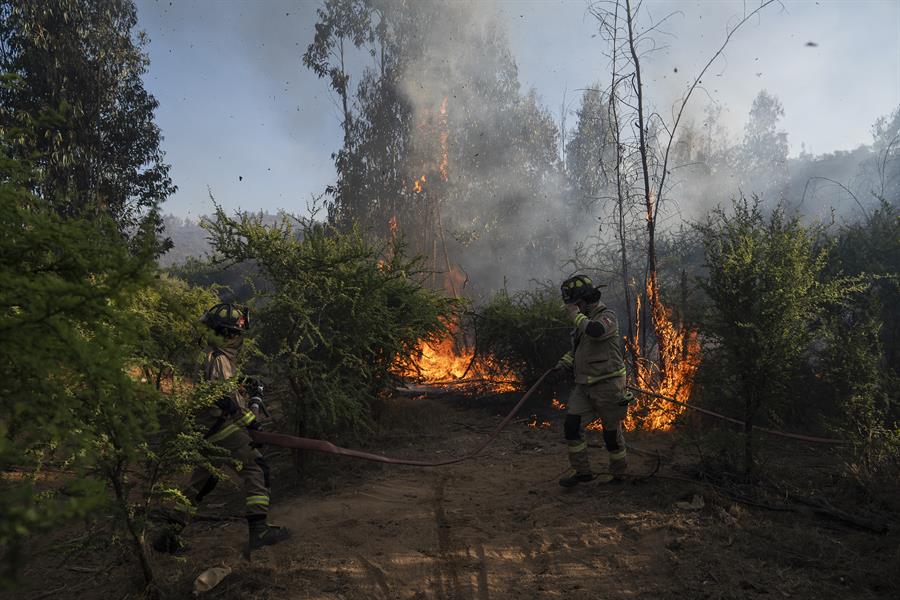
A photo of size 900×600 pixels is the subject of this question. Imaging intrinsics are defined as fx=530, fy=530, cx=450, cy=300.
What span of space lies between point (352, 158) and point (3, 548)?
1155 inches

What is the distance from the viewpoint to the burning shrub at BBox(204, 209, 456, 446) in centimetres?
652

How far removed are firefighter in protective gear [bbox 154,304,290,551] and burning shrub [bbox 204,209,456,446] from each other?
3.80ft

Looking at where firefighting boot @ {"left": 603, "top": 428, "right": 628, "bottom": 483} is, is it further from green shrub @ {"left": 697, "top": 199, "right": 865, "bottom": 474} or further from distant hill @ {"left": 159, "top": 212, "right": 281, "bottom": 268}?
distant hill @ {"left": 159, "top": 212, "right": 281, "bottom": 268}

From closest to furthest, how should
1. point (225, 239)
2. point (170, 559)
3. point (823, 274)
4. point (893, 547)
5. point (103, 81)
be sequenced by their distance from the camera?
point (893, 547) → point (170, 559) → point (225, 239) → point (823, 274) → point (103, 81)

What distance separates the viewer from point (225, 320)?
4.89 metres

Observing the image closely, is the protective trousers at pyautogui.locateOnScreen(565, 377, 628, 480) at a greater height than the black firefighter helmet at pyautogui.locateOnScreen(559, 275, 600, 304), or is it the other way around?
the black firefighter helmet at pyautogui.locateOnScreen(559, 275, 600, 304)

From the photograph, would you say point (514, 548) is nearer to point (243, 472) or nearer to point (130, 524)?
point (243, 472)

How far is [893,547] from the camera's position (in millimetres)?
3967

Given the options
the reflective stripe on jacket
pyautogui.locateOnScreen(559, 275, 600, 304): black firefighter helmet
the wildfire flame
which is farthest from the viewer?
the wildfire flame

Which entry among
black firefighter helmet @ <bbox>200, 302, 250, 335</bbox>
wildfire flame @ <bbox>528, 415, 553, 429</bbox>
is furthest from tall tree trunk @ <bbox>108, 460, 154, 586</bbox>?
wildfire flame @ <bbox>528, 415, 553, 429</bbox>

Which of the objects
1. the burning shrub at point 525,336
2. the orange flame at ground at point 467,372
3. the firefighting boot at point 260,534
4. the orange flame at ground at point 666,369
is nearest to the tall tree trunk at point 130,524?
the firefighting boot at point 260,534

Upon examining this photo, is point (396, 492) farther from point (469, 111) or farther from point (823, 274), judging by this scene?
point (469, 111)

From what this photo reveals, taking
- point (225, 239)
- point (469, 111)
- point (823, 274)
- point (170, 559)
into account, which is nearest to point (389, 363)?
point (225, 239)

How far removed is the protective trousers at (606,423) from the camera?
5859mm
